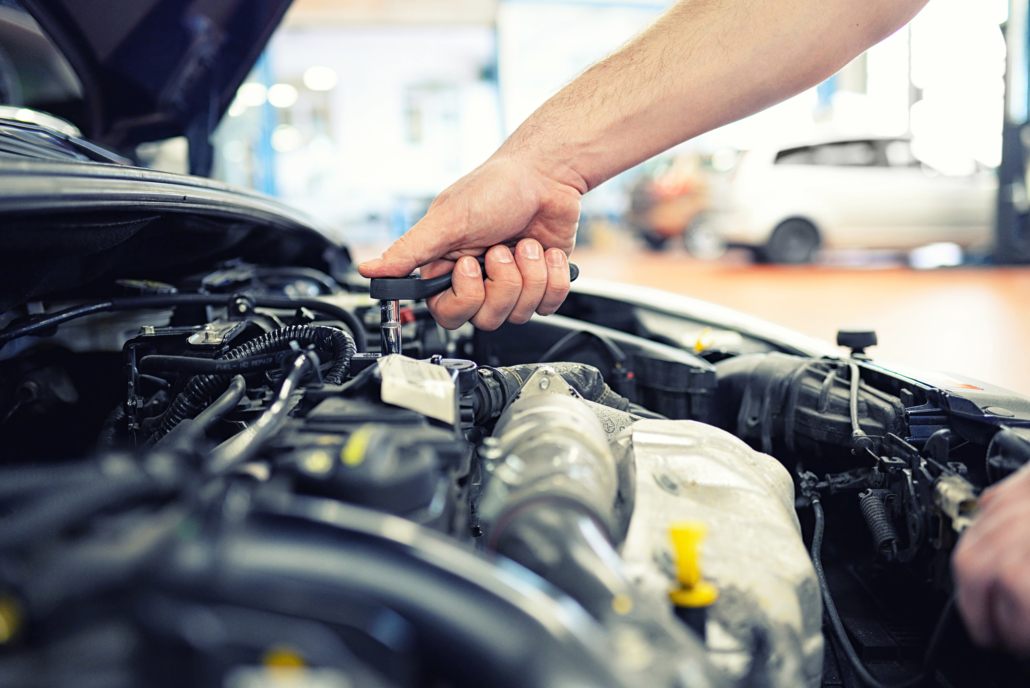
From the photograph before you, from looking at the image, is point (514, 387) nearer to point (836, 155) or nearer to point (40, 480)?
point (40, 480)

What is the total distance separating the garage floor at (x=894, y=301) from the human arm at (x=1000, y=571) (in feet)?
5.36

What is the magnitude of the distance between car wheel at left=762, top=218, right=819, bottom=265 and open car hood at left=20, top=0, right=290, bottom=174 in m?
5.80

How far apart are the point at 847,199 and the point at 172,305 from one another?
255 inches

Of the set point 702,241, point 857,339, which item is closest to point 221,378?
point 857,339

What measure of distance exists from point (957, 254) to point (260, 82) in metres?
8.30

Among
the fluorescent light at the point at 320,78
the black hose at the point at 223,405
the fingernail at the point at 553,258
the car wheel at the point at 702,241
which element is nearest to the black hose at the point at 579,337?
the fingernail at the point at 553,258

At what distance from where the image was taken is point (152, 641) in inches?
14.3

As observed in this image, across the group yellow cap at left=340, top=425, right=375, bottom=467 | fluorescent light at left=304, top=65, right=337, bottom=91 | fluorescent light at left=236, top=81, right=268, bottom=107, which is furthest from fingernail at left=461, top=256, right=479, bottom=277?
fluorescent light at left=304, top=65, right=337, bottom=91

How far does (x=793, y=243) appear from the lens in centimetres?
661

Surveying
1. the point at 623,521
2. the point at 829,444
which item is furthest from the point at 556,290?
the point at 623,521

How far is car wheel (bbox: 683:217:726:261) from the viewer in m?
7.64

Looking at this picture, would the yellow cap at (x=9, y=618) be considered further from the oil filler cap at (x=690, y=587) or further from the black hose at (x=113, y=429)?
the black hose at (x=113, y=429)

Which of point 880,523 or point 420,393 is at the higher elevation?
point 420,393

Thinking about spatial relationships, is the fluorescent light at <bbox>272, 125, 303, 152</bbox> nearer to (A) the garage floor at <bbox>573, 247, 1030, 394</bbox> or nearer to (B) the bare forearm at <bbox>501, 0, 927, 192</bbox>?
(A) the garage floor at <bbox>573, 247, 1030, 394</bbox>
